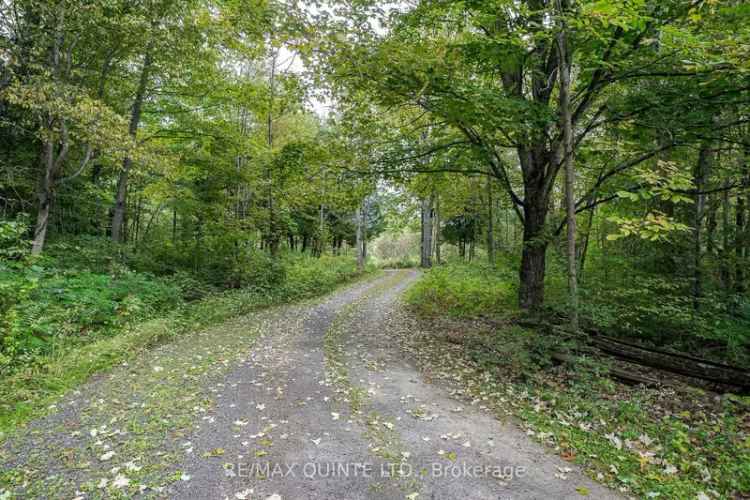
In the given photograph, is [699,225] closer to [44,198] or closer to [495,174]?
[495,174]

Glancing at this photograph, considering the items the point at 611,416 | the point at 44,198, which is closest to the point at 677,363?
the point at 611,416

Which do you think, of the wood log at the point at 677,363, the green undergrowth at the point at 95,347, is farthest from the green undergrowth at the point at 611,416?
the green undergrowth at the point at 95,347

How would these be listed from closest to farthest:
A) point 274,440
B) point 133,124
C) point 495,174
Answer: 1. point 274,440
2. point 495,174
3. point 133,124

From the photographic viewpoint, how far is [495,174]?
391 inches

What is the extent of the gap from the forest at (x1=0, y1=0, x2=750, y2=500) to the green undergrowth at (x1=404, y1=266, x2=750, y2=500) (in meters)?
0.03

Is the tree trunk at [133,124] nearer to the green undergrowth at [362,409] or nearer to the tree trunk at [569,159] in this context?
the green undergrowth at [362,409]

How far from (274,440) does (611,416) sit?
4332 mm

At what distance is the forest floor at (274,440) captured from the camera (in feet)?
11.1

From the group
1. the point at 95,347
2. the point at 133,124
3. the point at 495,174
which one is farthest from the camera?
the point at 133,124

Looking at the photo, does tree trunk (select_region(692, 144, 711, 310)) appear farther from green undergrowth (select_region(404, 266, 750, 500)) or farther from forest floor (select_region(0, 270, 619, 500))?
forest floor (select_region(0, 270, 619, 500))

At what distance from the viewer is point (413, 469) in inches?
146

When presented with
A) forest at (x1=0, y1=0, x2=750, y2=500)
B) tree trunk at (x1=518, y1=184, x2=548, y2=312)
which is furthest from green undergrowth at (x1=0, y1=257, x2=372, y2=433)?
tree trunk at (x1=518, y1=184, x2=548, y2=312)

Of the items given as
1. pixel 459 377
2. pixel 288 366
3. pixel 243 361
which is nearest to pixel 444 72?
pixel 459 377

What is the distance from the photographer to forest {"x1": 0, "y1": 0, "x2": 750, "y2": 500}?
16.4 feet
